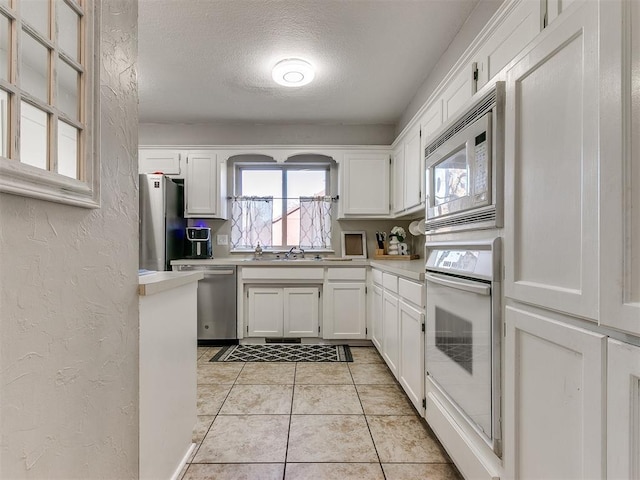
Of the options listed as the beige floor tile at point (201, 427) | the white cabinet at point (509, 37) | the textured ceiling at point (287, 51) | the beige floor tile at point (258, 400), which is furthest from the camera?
the beige floor tile at point (258, 400)

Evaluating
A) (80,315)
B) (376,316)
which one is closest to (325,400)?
(376,316)

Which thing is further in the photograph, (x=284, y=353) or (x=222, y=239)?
(x=222, y=239)

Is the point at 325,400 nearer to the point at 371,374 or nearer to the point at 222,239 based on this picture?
the point at 371,374

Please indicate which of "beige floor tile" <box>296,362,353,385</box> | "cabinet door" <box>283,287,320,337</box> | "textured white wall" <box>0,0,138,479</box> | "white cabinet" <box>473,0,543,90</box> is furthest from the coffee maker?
"white cabinet" <box>473,0,543,90</box>

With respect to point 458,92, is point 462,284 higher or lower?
lower

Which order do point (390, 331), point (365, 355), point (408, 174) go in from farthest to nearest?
point (365, 355) → point (408, 174) → point (390, 331)

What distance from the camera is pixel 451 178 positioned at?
5.02 feet

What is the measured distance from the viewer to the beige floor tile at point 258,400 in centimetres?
204

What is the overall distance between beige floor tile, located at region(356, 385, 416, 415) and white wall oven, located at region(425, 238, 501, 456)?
527mm

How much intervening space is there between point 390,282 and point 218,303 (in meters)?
1.86

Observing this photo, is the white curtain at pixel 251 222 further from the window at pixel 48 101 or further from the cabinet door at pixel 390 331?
the window at pixel 48 101

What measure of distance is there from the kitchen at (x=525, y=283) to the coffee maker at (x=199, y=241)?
2647 millimetres

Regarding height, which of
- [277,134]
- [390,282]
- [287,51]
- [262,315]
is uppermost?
[287,51]

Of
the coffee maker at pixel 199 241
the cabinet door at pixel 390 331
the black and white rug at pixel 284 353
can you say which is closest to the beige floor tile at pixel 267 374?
the black and white rug at pixel 284 353
